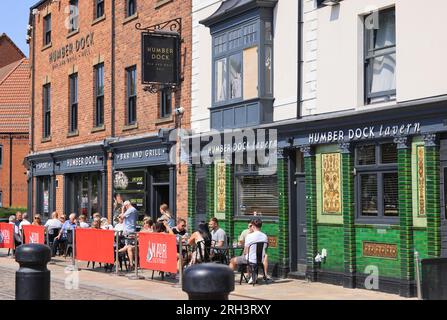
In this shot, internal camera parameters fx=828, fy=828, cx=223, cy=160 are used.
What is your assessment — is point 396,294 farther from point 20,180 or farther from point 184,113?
point 20,180

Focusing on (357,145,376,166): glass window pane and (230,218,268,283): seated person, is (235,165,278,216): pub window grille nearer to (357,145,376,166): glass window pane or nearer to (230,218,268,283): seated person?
(230,218,268,283): seated person

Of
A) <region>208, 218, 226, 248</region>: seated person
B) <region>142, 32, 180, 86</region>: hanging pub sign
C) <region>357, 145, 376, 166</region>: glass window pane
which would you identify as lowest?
<region>208, 218, 226, 248</region>: seated person

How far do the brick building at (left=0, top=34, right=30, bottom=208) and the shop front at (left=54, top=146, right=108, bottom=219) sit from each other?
2472cm

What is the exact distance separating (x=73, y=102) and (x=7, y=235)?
6.45 m

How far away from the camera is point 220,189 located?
2138 cm

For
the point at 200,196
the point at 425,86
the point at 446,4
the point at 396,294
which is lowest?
the point at 396,294

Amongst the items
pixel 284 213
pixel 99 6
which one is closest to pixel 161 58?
pixel 284 213

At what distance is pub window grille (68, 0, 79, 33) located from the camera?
98.1 feet

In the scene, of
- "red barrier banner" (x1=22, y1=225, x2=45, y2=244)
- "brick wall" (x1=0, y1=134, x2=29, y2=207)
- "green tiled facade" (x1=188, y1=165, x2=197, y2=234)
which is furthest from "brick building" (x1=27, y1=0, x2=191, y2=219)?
"brick wall" (x1=0, y1=134, x2=29, y2=207)

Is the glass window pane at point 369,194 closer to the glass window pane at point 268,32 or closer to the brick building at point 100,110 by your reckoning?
the glass window pane at point 268,32

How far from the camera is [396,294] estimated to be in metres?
15.5

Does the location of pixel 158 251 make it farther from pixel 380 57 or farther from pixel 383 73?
pixel 380 57
